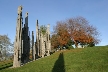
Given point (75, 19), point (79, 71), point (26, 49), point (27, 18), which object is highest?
point (75, 19)

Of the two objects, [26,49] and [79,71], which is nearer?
[79,71]

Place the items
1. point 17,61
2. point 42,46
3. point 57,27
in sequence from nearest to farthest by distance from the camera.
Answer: point 17,61 < point 42,46 < point 57,27

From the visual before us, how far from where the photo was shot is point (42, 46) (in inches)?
1956

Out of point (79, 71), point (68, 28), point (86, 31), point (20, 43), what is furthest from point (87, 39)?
point (79, 71)

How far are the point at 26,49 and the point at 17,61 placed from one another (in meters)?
10.8

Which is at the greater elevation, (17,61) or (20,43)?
(20,43)

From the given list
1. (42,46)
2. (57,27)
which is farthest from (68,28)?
(42,46)

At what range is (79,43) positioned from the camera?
9275 centimetres

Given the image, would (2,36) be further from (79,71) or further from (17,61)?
(79,71)

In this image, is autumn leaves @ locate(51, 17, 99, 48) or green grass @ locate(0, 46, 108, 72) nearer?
green grass @ locate(0, 46, 108, 72)

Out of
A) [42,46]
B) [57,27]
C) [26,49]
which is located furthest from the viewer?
[57,27]

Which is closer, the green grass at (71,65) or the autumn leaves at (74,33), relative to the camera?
the green grass at (71,65)

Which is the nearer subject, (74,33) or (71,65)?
(71,65)

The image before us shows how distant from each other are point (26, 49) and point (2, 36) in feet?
206
